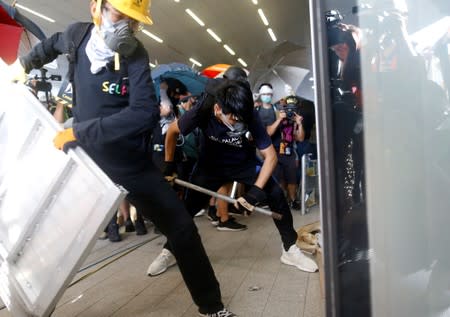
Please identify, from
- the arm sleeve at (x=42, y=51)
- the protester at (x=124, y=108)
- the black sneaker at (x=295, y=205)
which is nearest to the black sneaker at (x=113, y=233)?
the protester at (x=124, y=108)

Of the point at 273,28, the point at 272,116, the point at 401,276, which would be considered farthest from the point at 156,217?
the point at 273,28

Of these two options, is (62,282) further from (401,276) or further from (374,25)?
(374,25)

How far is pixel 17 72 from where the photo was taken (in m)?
1.86

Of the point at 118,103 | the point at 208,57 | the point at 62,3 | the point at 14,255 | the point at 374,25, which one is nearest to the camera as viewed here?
the point at 374,25

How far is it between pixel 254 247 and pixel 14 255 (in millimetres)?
2159

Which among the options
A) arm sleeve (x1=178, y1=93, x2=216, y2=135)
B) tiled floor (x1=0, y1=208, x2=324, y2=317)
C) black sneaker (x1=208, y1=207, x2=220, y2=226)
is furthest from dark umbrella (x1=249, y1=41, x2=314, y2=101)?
arm sleeve (x1=178, y1=93, x2=216, y2=135)

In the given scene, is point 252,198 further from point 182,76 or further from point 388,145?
point 182,76

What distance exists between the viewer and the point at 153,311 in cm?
206

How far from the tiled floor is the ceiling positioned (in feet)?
25.3

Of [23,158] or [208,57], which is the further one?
[208,57]

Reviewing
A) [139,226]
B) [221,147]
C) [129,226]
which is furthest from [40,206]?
[129,226]

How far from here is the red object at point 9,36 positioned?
1986mm

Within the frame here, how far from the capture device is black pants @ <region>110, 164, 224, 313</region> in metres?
1.82

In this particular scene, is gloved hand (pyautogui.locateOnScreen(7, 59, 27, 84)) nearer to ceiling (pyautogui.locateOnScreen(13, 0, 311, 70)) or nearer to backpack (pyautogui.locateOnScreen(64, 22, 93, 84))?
backpack (pyautogui.locateOnScreen(64, 22, 93, 84))
